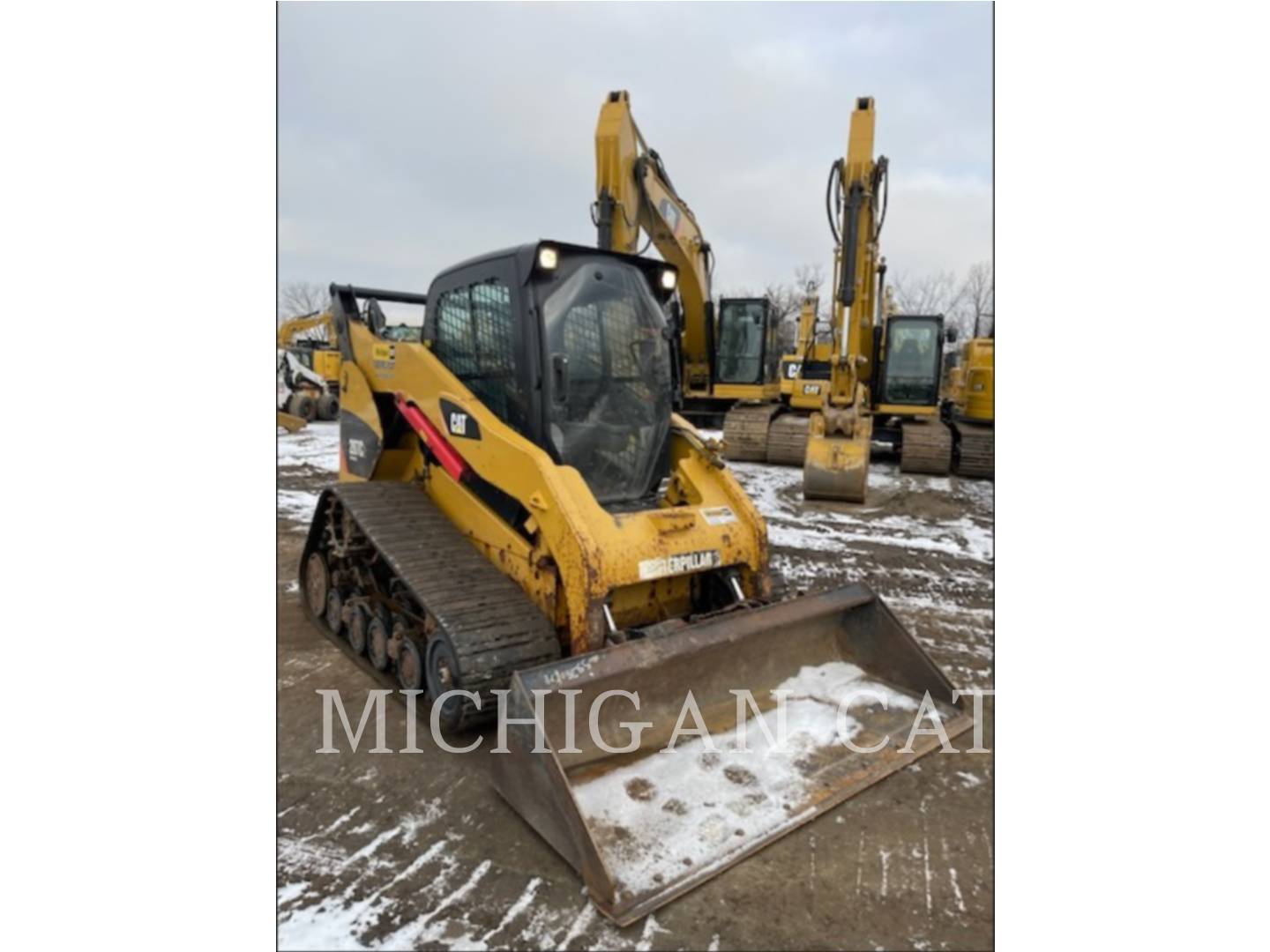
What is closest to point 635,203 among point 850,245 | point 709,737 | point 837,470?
point 850,245

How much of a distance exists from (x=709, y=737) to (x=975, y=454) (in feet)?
32.0

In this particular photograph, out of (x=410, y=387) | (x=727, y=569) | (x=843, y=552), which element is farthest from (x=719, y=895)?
(x=843, y=552)

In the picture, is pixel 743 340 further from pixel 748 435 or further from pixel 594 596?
pixel 594 596

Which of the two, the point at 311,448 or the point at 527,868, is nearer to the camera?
the point at 527,868

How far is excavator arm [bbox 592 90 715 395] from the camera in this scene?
641 centimetres

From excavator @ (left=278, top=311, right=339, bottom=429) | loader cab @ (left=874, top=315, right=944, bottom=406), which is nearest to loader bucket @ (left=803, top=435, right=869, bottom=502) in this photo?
loader cab @ (left=874, top=315, right=944, bottom=406)

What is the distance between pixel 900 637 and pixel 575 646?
1.63 meters

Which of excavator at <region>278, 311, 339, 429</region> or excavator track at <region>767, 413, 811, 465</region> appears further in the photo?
excavator at <region>278, 311, 339, 429</region>

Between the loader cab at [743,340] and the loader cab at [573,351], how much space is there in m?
9.80

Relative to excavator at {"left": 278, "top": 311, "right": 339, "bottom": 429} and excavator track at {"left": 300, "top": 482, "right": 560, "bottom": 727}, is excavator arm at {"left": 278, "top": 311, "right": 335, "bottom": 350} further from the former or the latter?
excavator track at {"left": 300, "top": 482, "right": 560, "bottom": 727}

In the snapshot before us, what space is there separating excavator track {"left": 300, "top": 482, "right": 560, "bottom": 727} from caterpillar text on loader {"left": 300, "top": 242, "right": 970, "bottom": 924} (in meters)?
0.01

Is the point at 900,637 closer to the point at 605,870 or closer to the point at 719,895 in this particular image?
the point at 719,895

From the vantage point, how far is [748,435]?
40.6ft

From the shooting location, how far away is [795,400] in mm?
13219
